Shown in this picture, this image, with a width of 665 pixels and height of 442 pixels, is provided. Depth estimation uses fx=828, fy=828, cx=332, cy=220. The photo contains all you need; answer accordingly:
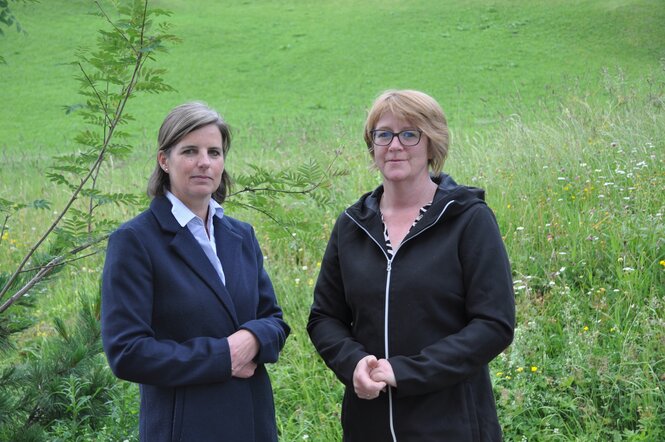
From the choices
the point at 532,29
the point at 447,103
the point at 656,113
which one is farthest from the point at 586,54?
the point at 656,113

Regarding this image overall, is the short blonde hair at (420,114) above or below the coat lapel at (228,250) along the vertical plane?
above

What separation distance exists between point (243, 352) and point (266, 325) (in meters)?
0.14

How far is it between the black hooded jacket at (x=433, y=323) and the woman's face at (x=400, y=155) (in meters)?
0.14

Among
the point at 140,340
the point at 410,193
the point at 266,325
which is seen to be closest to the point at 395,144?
the point at 410,193

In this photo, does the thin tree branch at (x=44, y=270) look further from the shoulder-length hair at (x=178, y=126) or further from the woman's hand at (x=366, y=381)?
the woman's hand at (x=366, y=381)

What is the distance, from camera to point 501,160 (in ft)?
25.0

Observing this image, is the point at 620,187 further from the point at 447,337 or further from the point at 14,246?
the point at 14,246

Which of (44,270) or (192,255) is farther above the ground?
(192,255)

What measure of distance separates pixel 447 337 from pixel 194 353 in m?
0.83

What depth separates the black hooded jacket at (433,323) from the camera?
2699mm

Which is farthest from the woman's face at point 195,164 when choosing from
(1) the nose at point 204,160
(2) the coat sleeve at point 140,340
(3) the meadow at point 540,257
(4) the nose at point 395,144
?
(3) the meadow at point 540,257

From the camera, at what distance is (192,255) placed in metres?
2.79

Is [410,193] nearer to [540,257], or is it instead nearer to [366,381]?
[366,381]

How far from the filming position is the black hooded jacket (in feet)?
8.86
